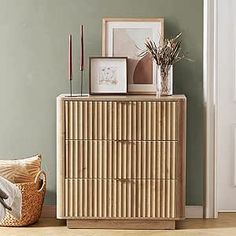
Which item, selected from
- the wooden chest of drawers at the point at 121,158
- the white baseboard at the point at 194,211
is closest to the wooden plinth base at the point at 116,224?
the wooden chest of drawers at the point at 121,158

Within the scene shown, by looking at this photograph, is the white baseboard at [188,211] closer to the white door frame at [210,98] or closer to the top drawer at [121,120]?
the white door frame at [210,98]

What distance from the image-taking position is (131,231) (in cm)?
507

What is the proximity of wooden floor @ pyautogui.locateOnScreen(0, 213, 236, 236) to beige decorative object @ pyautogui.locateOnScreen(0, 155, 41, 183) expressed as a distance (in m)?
0.34

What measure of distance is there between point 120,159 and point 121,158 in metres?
0.01

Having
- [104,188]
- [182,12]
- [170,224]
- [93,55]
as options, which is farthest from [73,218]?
[182,12]

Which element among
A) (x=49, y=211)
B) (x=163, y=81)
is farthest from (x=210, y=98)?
(x=49, y=211)

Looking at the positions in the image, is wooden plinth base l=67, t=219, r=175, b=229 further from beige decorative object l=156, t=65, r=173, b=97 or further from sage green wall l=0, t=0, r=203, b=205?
beige decorative object l=156, t=65, r=173, b=97

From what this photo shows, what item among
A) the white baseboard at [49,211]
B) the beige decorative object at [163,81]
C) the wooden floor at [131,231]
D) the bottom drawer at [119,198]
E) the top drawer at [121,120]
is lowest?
the wooden floor at [131,231]

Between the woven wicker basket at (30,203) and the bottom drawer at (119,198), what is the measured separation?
0.23 metres

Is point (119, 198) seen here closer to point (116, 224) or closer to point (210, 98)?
point (116, 224)

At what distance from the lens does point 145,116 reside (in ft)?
16.4

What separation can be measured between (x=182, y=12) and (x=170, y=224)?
4.88 feet

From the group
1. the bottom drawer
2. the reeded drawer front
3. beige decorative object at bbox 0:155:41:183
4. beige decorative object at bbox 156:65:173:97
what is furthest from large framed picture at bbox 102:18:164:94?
beige decorative object at bbox 0:155:41:183

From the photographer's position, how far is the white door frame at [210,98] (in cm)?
533
